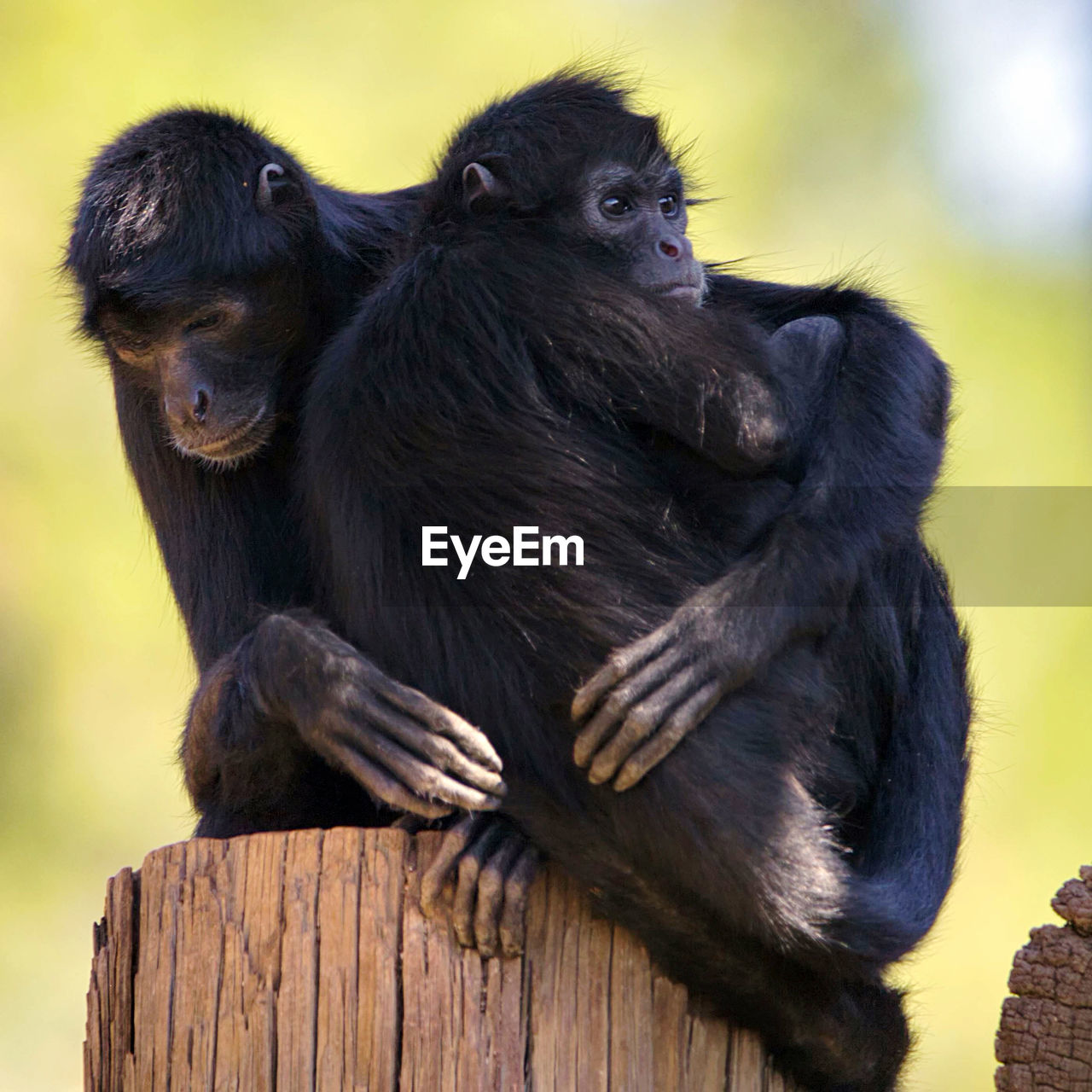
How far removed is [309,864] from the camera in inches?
150

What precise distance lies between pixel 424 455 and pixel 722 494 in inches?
33.7

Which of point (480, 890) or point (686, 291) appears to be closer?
point (480, 890)

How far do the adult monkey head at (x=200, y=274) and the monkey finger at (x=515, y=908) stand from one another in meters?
1.83

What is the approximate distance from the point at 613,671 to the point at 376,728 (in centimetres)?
63

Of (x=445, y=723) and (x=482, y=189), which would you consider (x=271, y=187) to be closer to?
(x=482, y=189)

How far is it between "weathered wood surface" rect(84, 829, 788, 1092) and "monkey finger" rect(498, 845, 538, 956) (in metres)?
0.04

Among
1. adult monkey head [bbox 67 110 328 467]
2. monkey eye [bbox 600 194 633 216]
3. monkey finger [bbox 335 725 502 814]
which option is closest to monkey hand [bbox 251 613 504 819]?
monkey finger [bbox 335 725 502 814]

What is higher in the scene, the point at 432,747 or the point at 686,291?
the point at 686,291

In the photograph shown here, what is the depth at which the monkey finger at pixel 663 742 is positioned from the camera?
3682mm

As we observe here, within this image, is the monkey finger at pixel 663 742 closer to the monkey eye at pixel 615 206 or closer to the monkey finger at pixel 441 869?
the monkey finger at pixel 441 869

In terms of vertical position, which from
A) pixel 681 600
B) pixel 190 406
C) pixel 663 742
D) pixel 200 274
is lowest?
pixel 663 742

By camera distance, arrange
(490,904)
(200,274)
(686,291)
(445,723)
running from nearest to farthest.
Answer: (490,904) → (445,723) → (686,291) → (200,274)

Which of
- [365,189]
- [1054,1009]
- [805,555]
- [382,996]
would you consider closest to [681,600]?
[805,555]

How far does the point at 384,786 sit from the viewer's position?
3.74 meters
